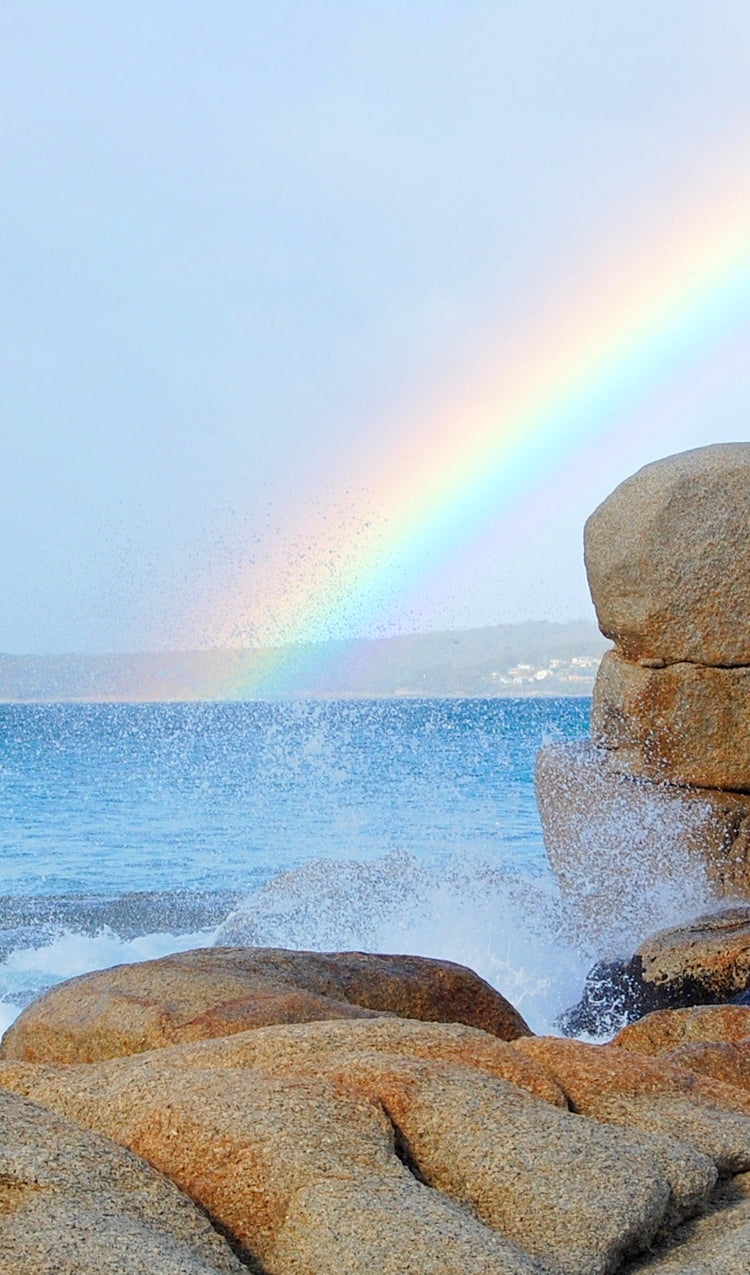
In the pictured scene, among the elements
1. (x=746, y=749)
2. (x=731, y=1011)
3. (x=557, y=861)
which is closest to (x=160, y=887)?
(x=557, y=861)

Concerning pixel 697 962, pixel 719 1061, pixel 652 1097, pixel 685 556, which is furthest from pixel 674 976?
pixel 652 1097

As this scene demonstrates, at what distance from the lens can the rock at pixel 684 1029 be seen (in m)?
5.80

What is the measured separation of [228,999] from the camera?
521cm

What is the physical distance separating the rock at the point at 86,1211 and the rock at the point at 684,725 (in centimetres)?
879

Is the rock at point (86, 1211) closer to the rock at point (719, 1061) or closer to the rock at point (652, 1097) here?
the rock at point (652, 1097)

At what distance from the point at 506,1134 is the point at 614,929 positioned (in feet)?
27.6

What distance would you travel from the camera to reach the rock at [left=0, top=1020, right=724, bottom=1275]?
265 cm

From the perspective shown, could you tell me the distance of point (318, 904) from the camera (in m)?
12.4

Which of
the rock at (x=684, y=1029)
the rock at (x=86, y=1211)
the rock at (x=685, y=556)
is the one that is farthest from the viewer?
the rock at (x=685, y=556)

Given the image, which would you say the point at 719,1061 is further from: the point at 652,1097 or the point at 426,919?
the point at 426,919

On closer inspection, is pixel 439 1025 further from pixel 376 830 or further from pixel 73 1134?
pixel 376 830

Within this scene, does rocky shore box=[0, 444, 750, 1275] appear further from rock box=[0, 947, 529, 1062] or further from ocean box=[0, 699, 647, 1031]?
ocean box=[0, 699, 647, 1031]

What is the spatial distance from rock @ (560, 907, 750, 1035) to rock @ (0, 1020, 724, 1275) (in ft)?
16.7

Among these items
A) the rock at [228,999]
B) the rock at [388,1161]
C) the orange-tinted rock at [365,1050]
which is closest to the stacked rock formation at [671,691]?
the rock at [228,999]
